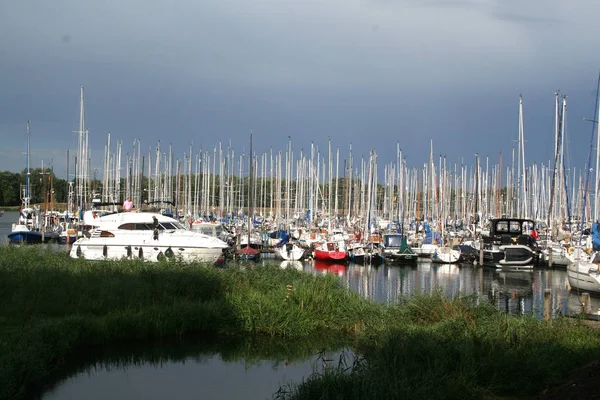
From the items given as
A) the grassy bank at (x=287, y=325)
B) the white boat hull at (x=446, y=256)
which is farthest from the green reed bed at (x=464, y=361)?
the white boat hull at (x=446, y=256)

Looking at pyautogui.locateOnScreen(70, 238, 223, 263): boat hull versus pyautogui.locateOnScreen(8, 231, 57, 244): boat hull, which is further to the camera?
pyautogui.locateOnScreen(8, 231, 57, 244): boat hull

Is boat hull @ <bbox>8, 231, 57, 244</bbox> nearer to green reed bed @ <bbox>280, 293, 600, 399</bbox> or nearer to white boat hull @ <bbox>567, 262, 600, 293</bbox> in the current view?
white boat hull @ <bbox>567, 262, 600, 293</bbox>

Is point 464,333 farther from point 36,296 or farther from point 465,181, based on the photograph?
point 465,181

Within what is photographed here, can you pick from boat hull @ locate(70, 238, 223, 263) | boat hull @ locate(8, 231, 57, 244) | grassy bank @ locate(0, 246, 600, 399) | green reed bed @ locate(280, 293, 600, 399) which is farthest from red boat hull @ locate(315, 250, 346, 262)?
green reed bed @ locate(280, 293, 600, 399)

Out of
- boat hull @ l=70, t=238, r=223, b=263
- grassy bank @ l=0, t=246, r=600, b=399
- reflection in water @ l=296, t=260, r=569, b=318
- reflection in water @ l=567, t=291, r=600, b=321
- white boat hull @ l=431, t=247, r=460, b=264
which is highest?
boat hull @ l=70, t=238, r=223, b=263

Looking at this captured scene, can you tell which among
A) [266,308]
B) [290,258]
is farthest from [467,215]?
[266,308]

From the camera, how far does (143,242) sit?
38.6 metres

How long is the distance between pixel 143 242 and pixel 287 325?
60.2 ft

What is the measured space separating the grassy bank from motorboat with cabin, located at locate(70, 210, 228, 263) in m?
6.08

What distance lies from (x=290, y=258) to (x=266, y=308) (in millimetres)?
31192

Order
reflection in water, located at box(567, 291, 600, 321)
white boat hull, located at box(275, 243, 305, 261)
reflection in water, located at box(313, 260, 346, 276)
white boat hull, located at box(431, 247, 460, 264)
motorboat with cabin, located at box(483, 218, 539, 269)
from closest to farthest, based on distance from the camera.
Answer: reflection in water, located at box(567, 291, 600, 321), reflection in water, located at box(313, 260, 346, 276), motorboat with cabin, located at box(483, 218, 539, 269), white boat hull, located at box(275, 243, 305, 261), white boat hull, located at box(431, 247, 460, 264)

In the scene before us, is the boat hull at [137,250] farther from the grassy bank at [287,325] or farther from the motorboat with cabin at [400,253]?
the motorboat with cabin at [400,253]

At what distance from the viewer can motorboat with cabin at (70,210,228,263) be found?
3844 cm

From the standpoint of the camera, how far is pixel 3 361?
14.7 metres
